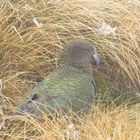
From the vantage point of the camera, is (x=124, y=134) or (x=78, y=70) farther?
(x=78, y=70)

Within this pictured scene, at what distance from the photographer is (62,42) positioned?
204 inches

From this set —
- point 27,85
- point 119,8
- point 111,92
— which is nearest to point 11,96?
point 27,85

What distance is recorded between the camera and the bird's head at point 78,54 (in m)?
4.58

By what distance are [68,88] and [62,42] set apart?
0.97 meters

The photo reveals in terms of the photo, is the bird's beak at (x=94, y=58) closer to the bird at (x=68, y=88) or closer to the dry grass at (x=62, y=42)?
the bird at (x=68, y=88)

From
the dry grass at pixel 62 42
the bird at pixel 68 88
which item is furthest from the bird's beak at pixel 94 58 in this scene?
the dry grass at pixel 62 42

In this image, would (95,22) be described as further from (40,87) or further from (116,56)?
(40,87)

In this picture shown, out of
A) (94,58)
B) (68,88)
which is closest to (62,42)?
(94,58)

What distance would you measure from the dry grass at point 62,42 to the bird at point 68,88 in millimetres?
291

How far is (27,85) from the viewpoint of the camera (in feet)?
16.0

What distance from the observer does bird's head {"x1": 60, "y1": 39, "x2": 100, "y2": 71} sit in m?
4.58

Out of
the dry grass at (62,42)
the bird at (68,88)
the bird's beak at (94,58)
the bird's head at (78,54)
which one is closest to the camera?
the bird at (68,88)

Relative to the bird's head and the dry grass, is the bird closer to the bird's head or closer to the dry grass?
the bird's head

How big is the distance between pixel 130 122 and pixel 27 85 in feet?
2.91
